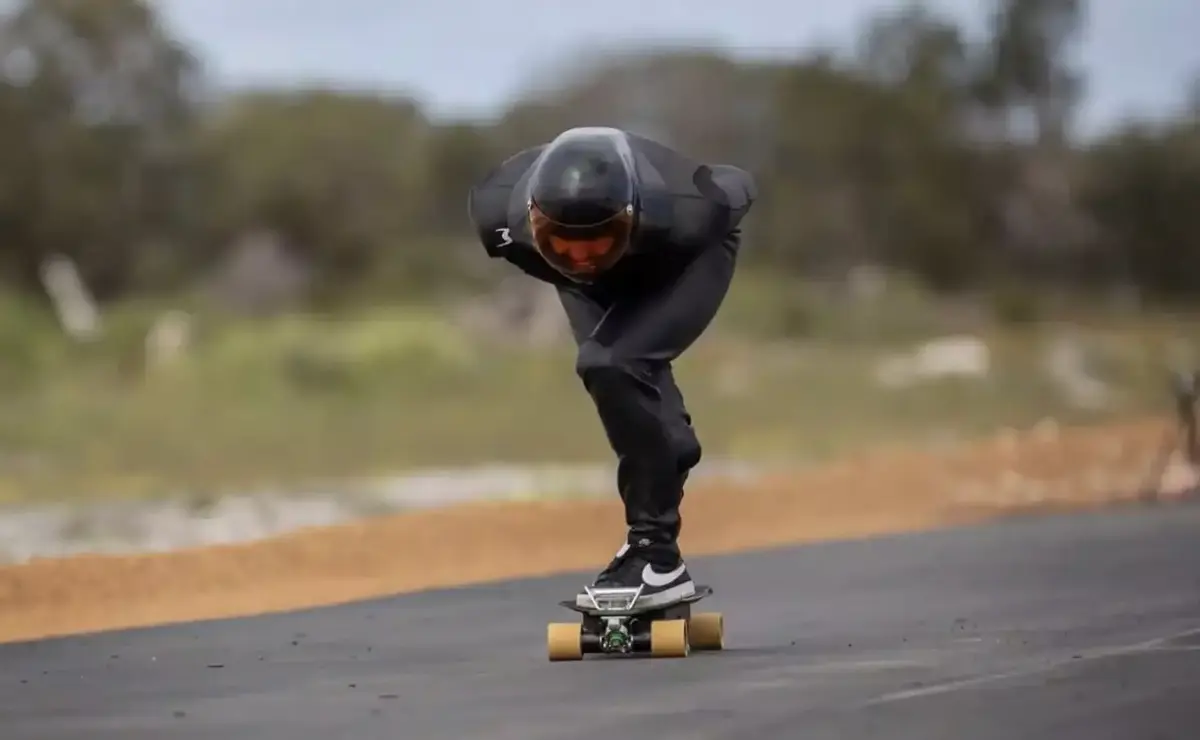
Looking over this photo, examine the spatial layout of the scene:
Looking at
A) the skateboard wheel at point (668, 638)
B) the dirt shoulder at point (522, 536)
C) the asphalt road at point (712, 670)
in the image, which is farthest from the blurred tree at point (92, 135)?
the skateboard wheel at point (668, 638)

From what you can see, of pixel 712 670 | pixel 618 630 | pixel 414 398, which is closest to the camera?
pixel 712 670

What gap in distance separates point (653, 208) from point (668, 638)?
1472 millimetres

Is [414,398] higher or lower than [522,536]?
higher

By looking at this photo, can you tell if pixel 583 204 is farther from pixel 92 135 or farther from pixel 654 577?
pixel 92 135

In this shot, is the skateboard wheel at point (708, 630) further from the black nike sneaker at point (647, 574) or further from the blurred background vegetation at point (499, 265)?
the blurred background vegetation at point (499, 265)

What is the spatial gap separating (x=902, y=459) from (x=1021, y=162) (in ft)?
67.4

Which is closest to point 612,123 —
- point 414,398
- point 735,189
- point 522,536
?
point 414,398

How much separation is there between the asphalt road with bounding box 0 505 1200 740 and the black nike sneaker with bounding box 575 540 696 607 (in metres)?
0.25

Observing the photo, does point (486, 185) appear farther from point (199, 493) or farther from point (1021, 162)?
point (1021, 162)

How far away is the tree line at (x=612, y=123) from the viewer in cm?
4247

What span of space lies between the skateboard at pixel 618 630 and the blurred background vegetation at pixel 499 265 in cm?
1879

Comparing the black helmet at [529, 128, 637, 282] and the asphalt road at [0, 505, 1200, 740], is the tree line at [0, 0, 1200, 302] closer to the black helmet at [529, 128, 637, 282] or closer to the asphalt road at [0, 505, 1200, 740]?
the asphalt road at [0, 505, 1200, 740]

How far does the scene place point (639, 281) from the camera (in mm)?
8406

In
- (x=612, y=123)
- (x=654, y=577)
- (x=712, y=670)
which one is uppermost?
(x=612, y=123)
